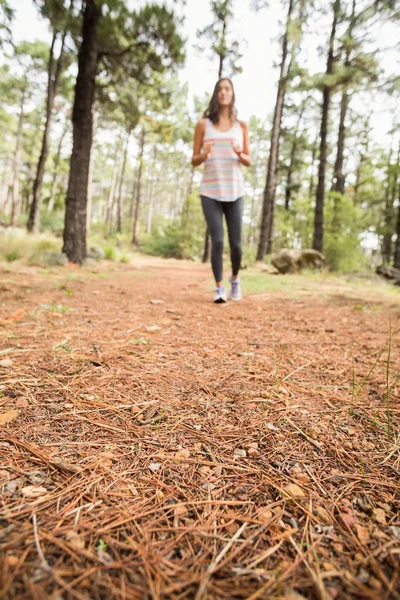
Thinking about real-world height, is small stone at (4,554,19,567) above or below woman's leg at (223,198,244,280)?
below

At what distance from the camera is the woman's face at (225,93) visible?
3.08 metres

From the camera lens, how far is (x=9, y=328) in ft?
6.29

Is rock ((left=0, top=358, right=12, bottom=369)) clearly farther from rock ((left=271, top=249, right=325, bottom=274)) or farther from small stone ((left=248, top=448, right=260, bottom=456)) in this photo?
rock ((left=271, top=249, right=325, bottom=274))

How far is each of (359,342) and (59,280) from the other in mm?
3719

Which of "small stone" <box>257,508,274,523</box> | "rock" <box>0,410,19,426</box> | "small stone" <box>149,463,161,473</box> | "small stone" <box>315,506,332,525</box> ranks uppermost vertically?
"rock" <box>0,410,19,426</box>

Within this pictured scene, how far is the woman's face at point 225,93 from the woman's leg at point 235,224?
96 centimetres

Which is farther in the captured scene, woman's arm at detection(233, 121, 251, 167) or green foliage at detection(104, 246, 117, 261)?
green foliage at detection(104, 246, 117, 261)

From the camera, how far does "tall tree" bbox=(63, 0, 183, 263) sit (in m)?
5.80

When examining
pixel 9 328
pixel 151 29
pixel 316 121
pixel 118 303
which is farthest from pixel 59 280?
pixel 316 121

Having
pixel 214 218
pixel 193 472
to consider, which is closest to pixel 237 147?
pixel 214 218

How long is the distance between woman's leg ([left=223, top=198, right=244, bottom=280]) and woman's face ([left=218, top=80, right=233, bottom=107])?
3.16ft

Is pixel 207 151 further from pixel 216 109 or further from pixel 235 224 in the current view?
pixel 235 224

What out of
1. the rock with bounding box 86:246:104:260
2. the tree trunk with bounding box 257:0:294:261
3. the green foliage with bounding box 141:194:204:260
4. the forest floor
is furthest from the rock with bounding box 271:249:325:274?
the green foliage with bounding box 141:194:204:260

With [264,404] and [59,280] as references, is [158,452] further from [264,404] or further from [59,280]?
[59,280]
